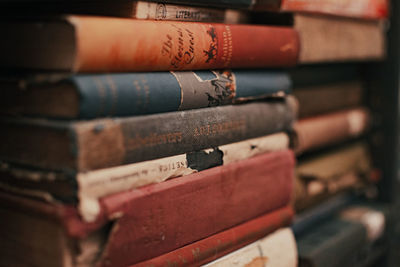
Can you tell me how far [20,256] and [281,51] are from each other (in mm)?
511

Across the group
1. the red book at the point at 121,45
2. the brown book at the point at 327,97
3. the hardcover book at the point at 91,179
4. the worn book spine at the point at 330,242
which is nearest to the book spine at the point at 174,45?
the red book at the point at 121,45

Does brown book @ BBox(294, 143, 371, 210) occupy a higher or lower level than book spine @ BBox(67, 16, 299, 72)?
lower

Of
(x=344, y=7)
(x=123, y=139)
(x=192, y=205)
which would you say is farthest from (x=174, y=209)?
(x=344, y=7)

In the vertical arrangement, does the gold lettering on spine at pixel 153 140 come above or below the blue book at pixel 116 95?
below

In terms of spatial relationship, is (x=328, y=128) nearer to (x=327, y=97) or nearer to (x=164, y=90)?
(x=327, y=97)

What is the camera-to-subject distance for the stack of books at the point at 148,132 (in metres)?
0.50

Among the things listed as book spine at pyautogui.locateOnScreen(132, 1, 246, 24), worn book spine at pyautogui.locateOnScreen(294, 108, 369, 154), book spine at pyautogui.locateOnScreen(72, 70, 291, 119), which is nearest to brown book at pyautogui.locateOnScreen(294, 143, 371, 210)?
worn book spine at pyautogui.locateOnScreen(294, 108, 369, 154)

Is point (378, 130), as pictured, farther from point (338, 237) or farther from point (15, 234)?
point (15, 234)

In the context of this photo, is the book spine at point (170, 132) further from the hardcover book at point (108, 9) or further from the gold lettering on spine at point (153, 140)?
the hardcover book at point (108, 9)

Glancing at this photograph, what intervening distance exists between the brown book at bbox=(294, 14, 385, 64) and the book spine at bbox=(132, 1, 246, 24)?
15 centimetres

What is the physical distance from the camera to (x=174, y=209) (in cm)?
61

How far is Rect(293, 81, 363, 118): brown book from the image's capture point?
1050 mm

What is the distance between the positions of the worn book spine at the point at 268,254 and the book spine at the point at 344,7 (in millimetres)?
396

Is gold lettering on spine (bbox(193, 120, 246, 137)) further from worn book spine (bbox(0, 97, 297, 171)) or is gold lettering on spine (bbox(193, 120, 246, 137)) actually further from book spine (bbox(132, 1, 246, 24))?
book spine (bbox(132, 1, 246, 24))
